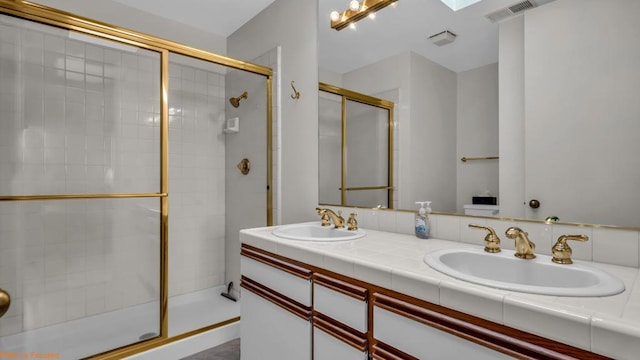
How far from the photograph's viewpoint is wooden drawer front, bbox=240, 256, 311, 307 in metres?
1.19

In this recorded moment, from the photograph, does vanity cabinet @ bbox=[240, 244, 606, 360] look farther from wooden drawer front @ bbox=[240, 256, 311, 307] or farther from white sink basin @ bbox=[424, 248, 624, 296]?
white sink basin @ bbox=[424, 248, 624, 296]

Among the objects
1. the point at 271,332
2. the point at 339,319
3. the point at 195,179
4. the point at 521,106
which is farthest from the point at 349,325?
the point at 195,179

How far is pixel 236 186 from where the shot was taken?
8.91 ft

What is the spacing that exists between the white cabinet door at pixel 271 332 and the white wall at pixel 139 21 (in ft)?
7.13

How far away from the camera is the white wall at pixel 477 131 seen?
Result: 1.22 meters

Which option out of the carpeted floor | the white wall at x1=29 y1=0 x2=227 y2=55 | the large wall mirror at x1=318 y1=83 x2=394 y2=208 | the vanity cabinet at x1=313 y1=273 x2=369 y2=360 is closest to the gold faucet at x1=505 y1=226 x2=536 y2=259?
the vanity cabinet at x1=313 y1=273 x2=369 y2=360

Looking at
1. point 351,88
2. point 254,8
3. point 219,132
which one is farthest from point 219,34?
point 351,88

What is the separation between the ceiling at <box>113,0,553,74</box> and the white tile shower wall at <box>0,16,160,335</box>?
2.08 feet

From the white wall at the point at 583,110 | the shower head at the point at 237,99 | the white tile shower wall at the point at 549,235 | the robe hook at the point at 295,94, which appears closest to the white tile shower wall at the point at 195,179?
the shower head at the point at 237,99

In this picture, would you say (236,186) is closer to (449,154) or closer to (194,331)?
(194,331)

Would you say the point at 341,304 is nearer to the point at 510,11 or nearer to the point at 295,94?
the point at 510,11

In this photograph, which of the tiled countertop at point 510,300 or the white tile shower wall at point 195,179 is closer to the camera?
the tiled countertop at point 510,300

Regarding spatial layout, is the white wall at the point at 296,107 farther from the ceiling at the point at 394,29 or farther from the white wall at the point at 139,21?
the white wall at the point at 139,21

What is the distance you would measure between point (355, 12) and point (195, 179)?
1.87 m
